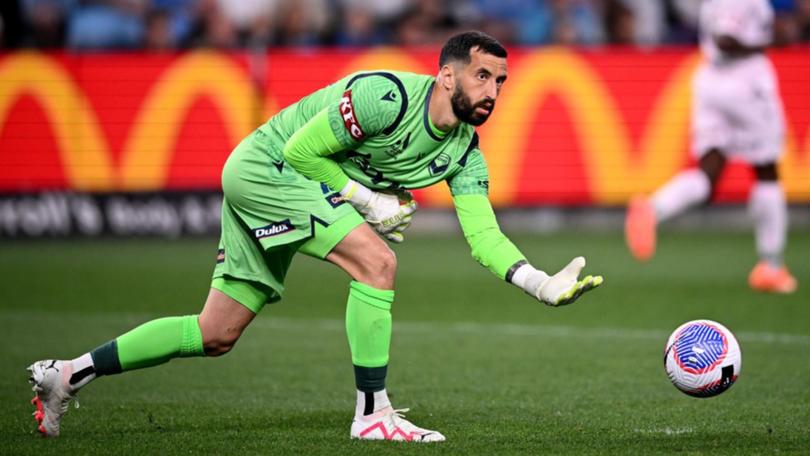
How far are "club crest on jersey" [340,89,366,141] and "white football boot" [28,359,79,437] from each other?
1679 mm

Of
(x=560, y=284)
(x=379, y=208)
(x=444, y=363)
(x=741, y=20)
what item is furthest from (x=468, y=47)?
(x=741, y=20)

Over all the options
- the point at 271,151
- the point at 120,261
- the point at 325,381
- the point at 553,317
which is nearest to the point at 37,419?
the point at 271,151

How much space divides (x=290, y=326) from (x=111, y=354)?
405cm

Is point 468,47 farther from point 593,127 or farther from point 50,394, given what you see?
point 593,127

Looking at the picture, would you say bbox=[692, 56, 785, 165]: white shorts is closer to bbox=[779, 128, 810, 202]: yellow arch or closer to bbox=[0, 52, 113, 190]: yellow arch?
bbox=[779, 128, 810, 202]: yellow arch

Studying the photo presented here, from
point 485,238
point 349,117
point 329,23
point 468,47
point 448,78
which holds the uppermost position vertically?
point 329,23

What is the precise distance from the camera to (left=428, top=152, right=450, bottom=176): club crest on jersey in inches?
238

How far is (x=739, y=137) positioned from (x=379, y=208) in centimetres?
677

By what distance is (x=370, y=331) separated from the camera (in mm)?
5770

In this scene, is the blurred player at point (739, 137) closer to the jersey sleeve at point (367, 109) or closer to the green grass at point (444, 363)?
the green grass at point (444, 363)

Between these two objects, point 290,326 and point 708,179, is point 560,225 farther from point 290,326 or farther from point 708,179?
point 290,326

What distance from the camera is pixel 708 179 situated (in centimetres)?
1173

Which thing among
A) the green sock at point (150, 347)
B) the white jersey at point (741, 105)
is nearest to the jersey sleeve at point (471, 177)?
the green sock at point (150, 347)

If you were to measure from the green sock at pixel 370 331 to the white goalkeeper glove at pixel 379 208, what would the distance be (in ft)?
1.02
